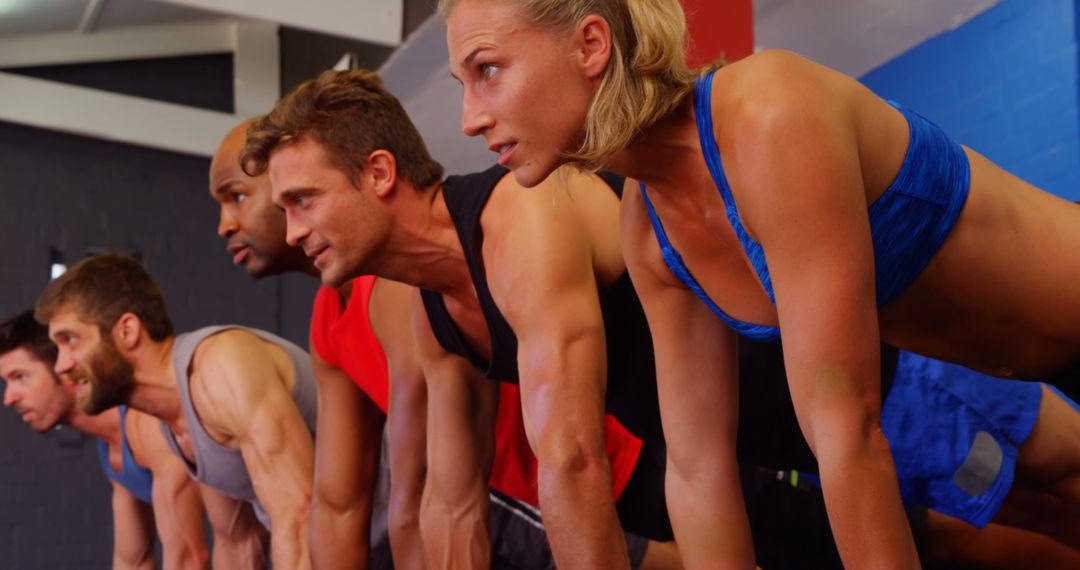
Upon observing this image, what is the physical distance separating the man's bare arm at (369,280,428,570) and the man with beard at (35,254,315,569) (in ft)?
1.64

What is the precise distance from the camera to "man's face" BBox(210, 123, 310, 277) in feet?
9.78

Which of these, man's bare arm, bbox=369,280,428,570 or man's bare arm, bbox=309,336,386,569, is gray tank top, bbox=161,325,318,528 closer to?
man's bare arm, bbox=309,336,386,569

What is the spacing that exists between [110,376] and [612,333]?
2.09 metres

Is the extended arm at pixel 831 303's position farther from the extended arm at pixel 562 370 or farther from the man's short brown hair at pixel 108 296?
the man's short brown hair at pixel 108 296

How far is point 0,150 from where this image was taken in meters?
6.10

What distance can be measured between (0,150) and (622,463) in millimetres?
4726

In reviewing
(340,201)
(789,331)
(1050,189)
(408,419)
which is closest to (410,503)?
(408,419)

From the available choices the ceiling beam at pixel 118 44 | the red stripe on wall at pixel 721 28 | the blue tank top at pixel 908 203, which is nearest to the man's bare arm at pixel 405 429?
the red stripe on wall at pixel 721 28

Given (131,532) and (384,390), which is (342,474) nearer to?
(384,390)

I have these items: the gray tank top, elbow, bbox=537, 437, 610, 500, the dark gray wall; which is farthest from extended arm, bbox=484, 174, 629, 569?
the dark gray wall

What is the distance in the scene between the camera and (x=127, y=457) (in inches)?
169

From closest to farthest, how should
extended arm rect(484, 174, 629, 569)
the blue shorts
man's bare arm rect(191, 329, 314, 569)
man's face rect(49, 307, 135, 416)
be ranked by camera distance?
extended arm rect(484, 174, 629, 569) < the blue shorts < man's bare arm rect(191, 329, 314, 569) < man's face rect(49, 307, 135, 416)

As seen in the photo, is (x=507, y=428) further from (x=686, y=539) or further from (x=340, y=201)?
(x=686, y=539)

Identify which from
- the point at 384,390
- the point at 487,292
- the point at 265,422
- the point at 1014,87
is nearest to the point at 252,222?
the point at 265,422
